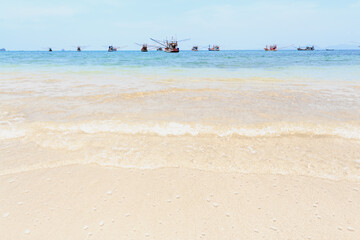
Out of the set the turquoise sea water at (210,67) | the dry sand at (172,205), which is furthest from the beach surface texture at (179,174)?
the turquoise sea water at (210,67)

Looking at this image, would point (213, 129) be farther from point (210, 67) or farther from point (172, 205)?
point (210, 67)

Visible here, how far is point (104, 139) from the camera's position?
159 inches

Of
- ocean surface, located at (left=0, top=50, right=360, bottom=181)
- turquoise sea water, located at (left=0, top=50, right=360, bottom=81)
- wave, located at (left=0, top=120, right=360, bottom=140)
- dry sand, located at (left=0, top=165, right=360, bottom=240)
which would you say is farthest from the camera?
turquoise sea water, located at (left=0, top=50, right=360, bottom=81)

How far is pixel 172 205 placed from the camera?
2.39 metres

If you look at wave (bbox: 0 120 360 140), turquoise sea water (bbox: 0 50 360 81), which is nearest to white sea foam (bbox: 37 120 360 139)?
wave (bbox: 0 120 360 140)

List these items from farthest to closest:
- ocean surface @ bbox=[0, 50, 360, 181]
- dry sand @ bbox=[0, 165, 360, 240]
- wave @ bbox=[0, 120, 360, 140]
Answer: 1. wave @ bbox=[0, 120, 360, 140]
2. ocean surface @ bbox=[0, 50, 360, 181]
3. dry sand @ bbox=[0, 165, 360, 240]

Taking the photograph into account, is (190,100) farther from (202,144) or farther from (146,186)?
(146,186)

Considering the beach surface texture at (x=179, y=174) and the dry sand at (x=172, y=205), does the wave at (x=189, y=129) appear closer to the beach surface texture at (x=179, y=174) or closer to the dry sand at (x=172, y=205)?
the beach surface texture at (x=179, y=174)

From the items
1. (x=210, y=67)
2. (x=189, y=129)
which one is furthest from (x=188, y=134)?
(x=210, y=67)

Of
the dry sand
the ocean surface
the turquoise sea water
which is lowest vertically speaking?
the dry sand

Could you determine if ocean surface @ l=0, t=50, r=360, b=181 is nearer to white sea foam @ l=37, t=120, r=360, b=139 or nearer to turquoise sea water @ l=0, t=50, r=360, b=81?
white sea foam @ l=37, t=120, r=360, b=139

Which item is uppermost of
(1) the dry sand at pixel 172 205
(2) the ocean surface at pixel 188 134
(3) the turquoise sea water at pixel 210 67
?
(3) the turquoise sea water at pixel 210 67

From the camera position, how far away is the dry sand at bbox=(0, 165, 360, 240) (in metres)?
2.05

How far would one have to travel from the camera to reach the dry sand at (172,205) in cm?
205
